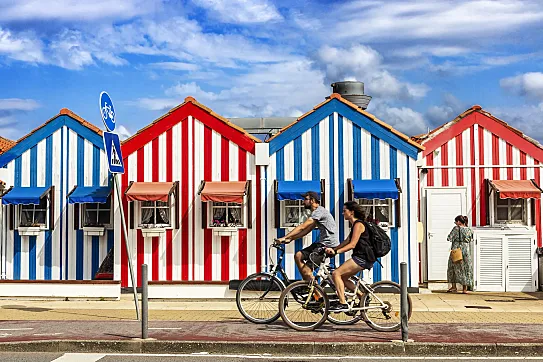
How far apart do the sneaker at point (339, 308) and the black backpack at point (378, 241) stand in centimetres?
82

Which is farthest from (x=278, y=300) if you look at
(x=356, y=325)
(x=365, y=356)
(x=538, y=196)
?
(x=538, y=196)

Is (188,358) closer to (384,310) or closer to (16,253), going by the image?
(384,310)

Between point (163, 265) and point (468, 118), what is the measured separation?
7.08 m

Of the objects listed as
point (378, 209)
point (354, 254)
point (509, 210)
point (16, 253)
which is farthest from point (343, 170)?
point (16, 253)

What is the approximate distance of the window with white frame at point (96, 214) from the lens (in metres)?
17.1

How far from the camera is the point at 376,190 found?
15.6 meters

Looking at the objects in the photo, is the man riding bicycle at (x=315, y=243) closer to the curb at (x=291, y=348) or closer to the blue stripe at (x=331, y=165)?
the curb at (x=291, y=348)

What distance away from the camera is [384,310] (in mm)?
10820

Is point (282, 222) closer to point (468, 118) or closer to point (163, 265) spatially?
point (163, 265)

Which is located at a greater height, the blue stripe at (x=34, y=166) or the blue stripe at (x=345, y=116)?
the blue stripe at (x=345, y=116)

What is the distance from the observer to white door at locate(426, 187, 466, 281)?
17203mm

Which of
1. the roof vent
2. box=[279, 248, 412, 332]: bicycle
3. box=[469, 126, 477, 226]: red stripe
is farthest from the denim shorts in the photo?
the roof vent

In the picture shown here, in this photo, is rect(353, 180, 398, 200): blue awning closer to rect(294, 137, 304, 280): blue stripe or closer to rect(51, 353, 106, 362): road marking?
rect(294, 137, 304, 280): blue stripe

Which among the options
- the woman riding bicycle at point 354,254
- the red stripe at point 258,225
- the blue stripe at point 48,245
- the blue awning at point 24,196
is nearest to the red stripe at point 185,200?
the red stripe at point 258,225
